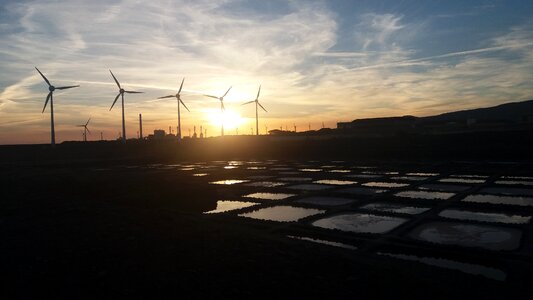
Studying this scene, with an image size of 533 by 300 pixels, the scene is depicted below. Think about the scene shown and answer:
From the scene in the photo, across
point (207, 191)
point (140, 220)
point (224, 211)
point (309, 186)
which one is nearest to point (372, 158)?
point (309, 186)

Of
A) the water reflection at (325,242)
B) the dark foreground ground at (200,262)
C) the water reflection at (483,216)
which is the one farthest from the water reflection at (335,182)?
the water reflection at (325,242)

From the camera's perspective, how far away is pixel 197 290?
22.4 feet

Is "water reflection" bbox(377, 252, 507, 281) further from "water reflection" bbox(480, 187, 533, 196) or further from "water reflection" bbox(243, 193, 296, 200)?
"water reflection" bbox(480, 187, 533, 196)

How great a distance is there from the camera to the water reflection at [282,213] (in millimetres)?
14289

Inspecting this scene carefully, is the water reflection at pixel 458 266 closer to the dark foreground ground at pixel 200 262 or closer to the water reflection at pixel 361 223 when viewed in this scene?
the dark foreground ground at pixel 200 262

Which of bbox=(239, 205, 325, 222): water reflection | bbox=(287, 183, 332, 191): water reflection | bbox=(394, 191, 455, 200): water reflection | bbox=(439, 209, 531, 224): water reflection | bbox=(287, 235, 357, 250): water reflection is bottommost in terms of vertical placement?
bbox=(439, 209, 531, 224): water reflection

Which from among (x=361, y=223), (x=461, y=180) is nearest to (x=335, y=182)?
(x=461, y=180)

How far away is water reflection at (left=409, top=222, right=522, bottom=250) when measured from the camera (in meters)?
10.2

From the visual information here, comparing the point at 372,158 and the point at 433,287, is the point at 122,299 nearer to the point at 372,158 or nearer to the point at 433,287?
the point at 433,287

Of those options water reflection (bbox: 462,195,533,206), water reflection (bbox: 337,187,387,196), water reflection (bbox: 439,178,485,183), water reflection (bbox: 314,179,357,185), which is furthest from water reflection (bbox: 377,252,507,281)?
water reflection (bbox: 439,178,485,183)

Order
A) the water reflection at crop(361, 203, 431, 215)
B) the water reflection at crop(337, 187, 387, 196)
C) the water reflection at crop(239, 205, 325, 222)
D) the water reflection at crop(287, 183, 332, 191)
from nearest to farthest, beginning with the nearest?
the water reflection at crop(239, 205, 325, 222), the water reflection at crop(361, 203, 431, 215), the water reflection at crop(337, 187, 387, 196), the water reflection at crop(287, 183, 332, 191)

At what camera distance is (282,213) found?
50.1 ft

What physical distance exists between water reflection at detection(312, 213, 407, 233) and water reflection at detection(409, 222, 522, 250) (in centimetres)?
91

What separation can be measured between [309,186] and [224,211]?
7714mm
